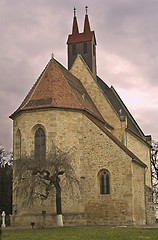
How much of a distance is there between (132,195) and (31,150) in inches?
289

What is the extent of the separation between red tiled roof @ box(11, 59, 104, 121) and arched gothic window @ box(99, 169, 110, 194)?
4759 millimetres

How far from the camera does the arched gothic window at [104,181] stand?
25875mm

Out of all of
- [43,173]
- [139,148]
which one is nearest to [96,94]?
[139,148]

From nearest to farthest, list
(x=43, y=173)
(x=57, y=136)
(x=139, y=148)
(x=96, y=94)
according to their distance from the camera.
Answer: (x=43, y=173), (x=57, y=136), (x=96, y=94), (x=139, y=148)

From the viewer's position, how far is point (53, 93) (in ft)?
88.4

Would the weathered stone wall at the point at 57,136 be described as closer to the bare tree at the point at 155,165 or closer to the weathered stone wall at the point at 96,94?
the weathered stone wall at the point at 96,94

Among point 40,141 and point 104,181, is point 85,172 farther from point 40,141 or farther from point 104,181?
point 40,141

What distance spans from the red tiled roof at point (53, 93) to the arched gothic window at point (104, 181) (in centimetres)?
476

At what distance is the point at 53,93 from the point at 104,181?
23.5 ft

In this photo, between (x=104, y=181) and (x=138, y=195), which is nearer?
(x=104, y=181)

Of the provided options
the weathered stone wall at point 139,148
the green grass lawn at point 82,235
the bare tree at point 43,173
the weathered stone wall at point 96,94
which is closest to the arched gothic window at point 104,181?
the bare tree at point 43,173

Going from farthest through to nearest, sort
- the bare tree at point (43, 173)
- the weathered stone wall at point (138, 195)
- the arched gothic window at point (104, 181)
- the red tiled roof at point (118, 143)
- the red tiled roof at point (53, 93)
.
Result: the red tiled roof at point (53, 93), the arched gothic window at point (104, 181), the red tiled roof at point (118, 143), the weathered stone wall at point (138, 195), the bare tree at point (43, 173)

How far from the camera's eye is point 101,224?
82.0 feet

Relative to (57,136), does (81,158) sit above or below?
below
